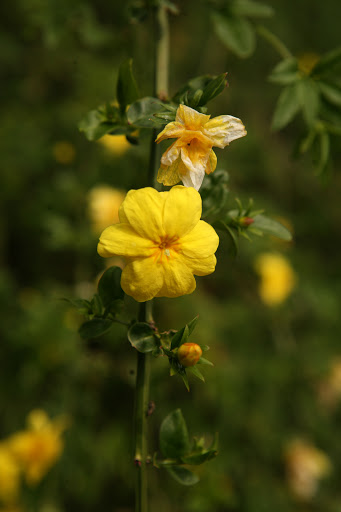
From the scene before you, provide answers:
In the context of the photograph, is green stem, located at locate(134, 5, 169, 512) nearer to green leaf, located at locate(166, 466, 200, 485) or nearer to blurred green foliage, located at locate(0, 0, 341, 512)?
green leaf, located at locate(166, 466, 200, 485)

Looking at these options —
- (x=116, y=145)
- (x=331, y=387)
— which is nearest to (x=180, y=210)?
(x=116, y=145)

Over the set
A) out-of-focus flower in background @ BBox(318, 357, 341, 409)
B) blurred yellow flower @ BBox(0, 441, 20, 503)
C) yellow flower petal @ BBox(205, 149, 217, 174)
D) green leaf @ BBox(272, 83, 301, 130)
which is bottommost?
out-of-focus flower in background @ BBox(318, 357, 341, 409)

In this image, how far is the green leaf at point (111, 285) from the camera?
0.82 m

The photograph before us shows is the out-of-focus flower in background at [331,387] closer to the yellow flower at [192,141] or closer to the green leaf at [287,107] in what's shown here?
the green leaf at [287,107]

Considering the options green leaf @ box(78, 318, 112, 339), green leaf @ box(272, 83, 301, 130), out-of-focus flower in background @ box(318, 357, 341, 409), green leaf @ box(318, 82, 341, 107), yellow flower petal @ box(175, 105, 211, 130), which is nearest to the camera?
yellow flower petal @ box(175, 105, 211, 130)

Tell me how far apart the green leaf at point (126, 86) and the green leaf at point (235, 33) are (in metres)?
0.43

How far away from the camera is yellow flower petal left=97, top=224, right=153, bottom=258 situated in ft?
2.28

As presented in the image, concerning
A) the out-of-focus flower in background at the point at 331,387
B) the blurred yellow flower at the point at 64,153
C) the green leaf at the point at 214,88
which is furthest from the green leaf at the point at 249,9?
the out-of-focus flower in background at the point at 331,387

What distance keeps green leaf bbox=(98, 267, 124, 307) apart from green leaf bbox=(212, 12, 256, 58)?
677 millimetres

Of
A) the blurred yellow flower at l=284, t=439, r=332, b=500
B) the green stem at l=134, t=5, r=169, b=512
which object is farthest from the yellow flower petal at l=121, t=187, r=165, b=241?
the blurred yellow flower at l=284, t=439, r=332, b=500

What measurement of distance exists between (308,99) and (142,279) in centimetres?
67

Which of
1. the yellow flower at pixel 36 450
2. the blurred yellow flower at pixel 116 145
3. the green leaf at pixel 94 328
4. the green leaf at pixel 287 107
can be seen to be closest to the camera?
the green leaf at pixel 94 328

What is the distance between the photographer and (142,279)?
2.31 ft

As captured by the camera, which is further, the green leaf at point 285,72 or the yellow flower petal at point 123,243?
the green leaf at point 285,72
